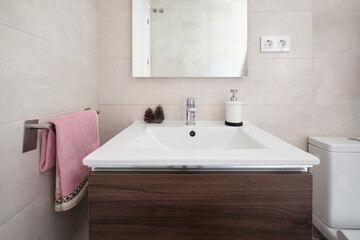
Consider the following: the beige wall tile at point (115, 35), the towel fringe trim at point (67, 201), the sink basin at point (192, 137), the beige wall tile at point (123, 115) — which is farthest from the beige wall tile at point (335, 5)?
the towel fringe trim at point (67, 201)

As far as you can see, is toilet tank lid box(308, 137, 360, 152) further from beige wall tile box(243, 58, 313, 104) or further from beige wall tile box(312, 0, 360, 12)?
beige wall tile box(312, 0, 360, 12)

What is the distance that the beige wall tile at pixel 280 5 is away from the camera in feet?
3.86

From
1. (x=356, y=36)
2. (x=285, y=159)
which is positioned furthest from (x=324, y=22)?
(x=285, y=159)

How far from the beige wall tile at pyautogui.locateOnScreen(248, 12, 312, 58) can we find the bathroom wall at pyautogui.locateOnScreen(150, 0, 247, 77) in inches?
2.8

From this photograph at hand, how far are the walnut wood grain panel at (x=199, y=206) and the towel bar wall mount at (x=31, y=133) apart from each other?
9.8 inches

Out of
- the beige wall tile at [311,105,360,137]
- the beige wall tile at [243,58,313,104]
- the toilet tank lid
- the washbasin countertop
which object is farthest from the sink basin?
the beige wall tile at [311,105,360,137]

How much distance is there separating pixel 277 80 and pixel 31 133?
1.20m

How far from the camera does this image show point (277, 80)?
1201mm

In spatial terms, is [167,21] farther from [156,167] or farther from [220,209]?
[220,209]

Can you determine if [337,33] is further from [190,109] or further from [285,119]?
[190,109]

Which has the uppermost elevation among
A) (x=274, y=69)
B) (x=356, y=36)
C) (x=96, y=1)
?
(x=96, y=1)

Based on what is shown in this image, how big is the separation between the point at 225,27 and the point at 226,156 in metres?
0.88

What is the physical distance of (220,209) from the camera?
1.81ft

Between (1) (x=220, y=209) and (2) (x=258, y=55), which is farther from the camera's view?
(2) (x=258, y=55)
